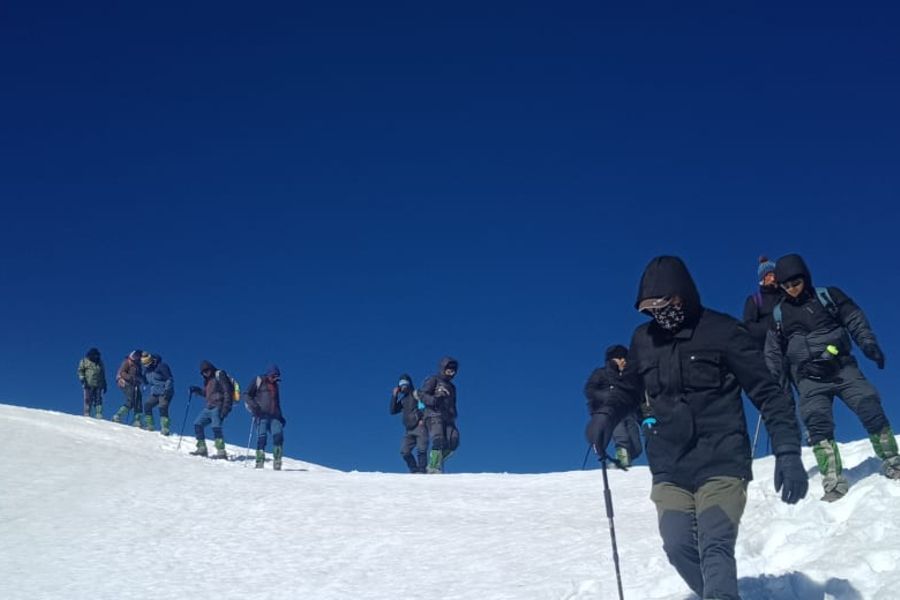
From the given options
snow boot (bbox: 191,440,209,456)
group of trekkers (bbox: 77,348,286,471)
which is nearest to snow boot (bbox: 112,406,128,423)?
group of trekkers (bbox: 77,348,286,471)

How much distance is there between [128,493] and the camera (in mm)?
13227

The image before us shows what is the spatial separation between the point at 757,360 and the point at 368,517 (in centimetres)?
751

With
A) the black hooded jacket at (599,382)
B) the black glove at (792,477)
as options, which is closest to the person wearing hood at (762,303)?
the black hooded jacket at (599,382)

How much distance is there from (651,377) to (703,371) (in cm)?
35

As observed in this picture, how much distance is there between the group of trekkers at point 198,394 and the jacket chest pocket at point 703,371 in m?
14.7

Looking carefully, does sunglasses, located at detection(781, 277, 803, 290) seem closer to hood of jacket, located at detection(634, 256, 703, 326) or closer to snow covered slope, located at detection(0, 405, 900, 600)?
snow covered slope, located at detection(0, 405, 900, 600)

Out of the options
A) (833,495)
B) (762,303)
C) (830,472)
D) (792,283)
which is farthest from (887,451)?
(762,303)

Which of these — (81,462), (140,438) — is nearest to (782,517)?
(81,462)

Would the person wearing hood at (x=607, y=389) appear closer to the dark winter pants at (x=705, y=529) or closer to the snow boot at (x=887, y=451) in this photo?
the snow boot at (x=887, y=451)

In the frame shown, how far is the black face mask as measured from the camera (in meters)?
5.61

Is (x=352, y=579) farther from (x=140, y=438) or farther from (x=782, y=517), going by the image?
(x=140, y=438)

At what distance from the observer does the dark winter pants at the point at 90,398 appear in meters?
25.9

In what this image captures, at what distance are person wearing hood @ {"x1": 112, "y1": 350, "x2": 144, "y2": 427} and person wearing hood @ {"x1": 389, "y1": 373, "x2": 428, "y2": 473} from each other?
9.23m

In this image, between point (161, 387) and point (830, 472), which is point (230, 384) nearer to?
point (161, 387)
